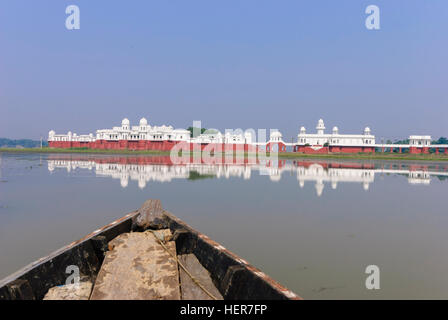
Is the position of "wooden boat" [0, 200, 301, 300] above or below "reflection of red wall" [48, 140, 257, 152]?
below

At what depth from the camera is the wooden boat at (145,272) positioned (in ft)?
9.30

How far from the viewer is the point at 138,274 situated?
338 cm

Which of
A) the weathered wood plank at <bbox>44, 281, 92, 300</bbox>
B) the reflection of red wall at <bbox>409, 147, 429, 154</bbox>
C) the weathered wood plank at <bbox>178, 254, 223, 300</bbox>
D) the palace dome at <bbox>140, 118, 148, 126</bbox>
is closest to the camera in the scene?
the weathered wood plank at <bbox>44, 281, 92, 300</bbox>

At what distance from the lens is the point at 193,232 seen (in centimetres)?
474

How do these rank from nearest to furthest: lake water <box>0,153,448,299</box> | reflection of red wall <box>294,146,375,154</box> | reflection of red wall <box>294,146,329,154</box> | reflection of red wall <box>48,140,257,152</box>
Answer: lake water <box>0,153,448,299</box> < reflection of red wall <box>48,140,257,152</box> < reflection of red wall <box>294,146,329,154</box> < reflection of red wall <box>294,146,375,154</box>

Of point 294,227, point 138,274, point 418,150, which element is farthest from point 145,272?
point 418,150

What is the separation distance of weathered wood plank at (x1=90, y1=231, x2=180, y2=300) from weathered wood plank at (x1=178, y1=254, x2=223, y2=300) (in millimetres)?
179

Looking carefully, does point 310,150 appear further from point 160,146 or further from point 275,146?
point 160,146

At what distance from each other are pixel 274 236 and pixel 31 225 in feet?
19.0

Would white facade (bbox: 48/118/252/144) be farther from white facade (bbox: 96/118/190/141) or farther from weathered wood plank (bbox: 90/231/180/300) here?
weathered wood plank (bbox: 90/231/180/300)

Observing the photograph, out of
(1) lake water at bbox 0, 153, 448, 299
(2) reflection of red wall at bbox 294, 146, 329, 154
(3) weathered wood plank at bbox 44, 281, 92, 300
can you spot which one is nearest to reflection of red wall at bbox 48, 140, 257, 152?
(2) reflection of red wall at bbox 294, 146, 329, 154

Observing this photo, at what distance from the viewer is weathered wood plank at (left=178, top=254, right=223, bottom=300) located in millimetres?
3263

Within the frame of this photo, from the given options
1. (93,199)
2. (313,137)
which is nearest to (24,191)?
(93,199)
